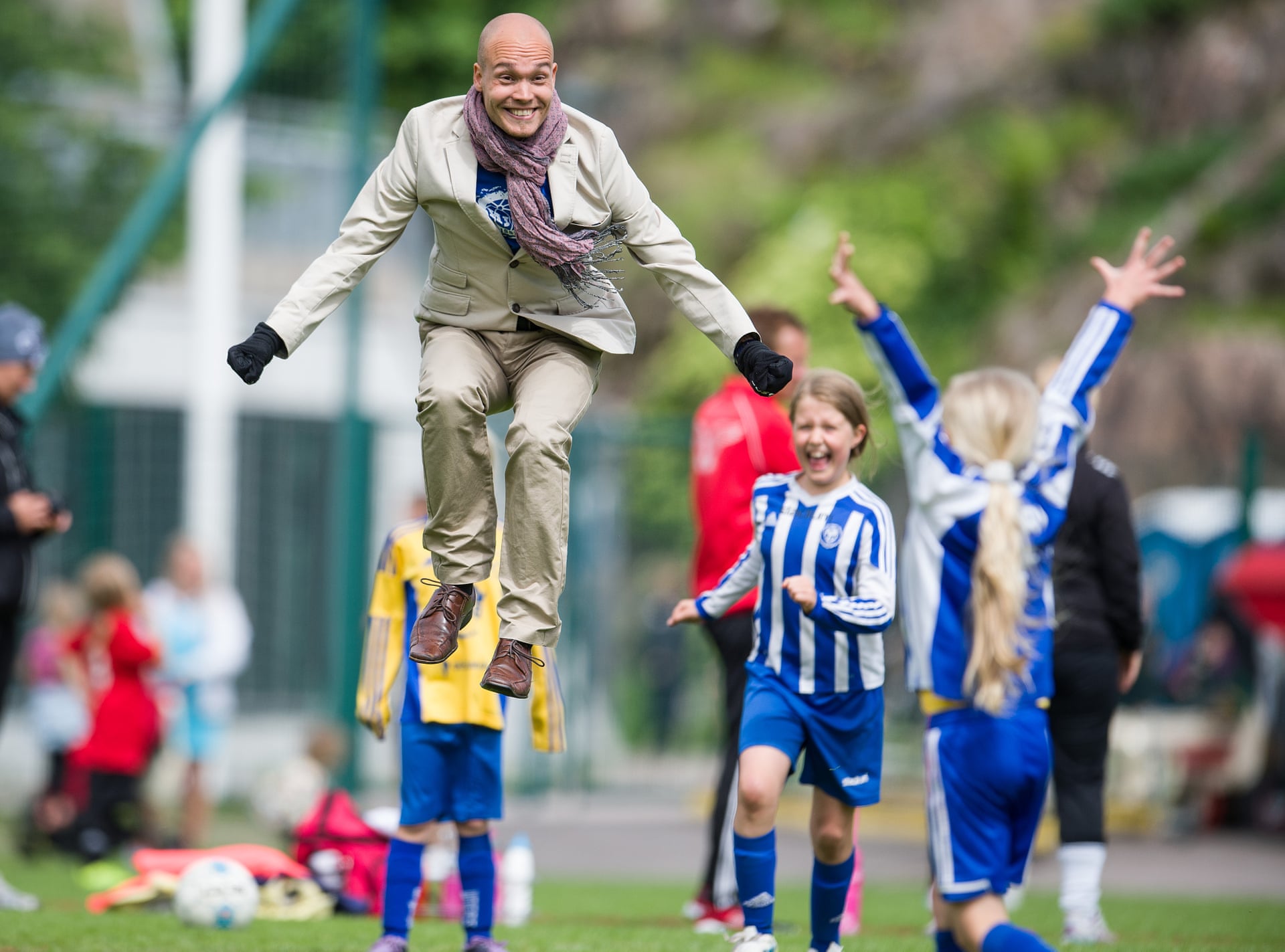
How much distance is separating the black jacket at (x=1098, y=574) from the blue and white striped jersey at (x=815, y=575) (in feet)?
5.36

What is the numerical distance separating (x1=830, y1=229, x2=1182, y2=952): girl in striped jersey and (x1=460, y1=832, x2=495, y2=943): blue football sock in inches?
62.3

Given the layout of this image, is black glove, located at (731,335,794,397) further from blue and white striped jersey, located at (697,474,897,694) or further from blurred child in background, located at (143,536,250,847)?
blurred child in background, located at (143,536,250,847)

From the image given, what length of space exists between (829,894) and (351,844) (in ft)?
9.67

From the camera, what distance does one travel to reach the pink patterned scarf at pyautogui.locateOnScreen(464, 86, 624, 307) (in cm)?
498

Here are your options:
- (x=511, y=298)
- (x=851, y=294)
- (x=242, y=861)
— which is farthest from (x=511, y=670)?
(x=242, y=861)

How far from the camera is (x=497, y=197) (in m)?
5.05

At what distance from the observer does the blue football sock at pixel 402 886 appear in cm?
562

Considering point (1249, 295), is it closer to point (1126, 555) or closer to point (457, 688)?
point (1126, 555)

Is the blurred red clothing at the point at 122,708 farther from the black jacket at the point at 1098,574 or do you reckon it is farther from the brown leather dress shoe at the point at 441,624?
the black jacket at the point at 1098,574

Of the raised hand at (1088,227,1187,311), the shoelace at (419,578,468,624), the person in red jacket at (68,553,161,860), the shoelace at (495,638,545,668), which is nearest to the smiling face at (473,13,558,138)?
the shoelace at (419,578,468,624)

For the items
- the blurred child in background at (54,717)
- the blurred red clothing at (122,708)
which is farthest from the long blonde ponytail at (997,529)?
the blurred child in background at (54,717)

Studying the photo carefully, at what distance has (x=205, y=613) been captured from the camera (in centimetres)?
1136

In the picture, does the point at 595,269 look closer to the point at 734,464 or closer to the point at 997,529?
the point at 997,529

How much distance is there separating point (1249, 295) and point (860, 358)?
4.77m
